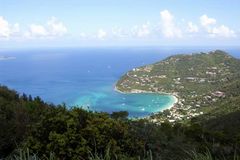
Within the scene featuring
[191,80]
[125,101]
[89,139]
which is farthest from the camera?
[191,80]

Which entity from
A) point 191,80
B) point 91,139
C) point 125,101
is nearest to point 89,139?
point 91,139

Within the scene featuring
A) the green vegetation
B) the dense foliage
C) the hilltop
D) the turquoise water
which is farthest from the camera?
the hilltop

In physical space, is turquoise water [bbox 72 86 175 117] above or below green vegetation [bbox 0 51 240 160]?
below

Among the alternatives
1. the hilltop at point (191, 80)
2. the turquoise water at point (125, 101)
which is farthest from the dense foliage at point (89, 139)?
the hilltop at point (191, 80)

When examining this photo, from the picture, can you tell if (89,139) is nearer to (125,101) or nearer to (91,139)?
(91,139)

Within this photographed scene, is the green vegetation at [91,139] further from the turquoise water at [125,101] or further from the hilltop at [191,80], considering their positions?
the hilltop at [191,80]

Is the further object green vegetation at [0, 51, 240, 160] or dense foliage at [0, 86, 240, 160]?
dense foliage at [0, 86, 240, 160]

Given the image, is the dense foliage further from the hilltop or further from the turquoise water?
the hilltop

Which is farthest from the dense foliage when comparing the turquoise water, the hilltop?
the hilltop

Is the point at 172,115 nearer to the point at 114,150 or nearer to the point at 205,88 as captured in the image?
the point at 205,88
